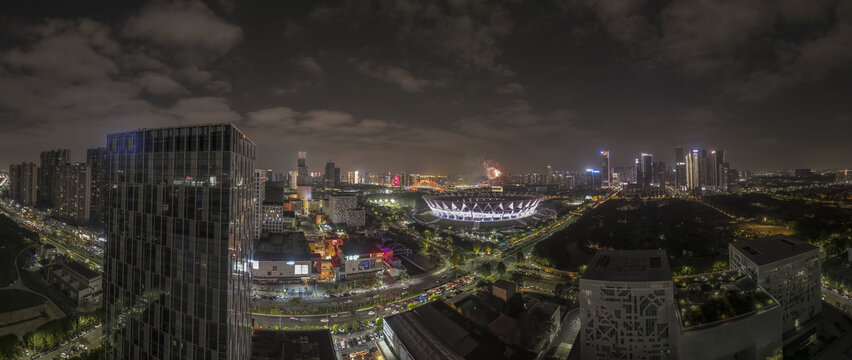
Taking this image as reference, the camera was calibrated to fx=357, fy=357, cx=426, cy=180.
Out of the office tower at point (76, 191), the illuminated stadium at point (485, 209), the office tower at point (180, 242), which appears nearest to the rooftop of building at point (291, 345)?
the office tower at point (180, 242)

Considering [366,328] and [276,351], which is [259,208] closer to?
[366,328]

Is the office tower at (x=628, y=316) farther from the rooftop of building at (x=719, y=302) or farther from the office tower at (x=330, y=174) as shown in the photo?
the office tower at (x=330, y=174)

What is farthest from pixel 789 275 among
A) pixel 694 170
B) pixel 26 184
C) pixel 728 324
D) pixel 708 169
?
pixel 26 184

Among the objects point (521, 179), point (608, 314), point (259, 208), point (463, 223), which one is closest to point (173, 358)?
point (608, 314)

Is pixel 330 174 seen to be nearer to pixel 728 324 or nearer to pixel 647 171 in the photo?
pixel 647 171

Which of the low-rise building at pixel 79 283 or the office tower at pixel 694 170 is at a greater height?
the office tower at pixel 694 170

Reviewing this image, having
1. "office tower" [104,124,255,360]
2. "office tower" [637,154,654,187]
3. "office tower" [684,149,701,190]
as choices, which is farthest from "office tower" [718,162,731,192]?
"office tower" [104,124,255,360]
